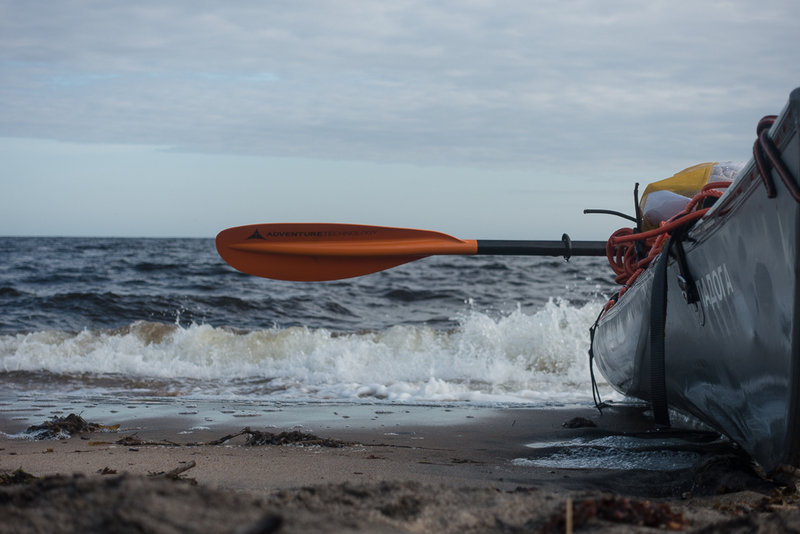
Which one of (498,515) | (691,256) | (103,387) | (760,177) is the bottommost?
(103,387)

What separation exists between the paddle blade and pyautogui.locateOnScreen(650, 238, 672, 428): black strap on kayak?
166 cm

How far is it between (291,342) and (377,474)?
5.25 metres

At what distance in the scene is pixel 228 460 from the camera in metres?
2.73

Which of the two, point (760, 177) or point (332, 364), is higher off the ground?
point (760, 177)

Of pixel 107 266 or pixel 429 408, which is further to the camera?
pixel 107 266

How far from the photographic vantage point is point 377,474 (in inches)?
96.0

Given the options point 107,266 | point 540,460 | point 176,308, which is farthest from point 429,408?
point 107,266

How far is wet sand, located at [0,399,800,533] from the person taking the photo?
123cm

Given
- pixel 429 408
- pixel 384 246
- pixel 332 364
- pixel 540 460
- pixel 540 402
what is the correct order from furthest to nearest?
pixel 332 364
pixel 540 402
pixel 429 408
pixel 384 246
pixel 540 460

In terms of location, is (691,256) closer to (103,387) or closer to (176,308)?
(103,387)

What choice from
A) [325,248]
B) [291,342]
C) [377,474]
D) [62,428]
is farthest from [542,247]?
[291,342]

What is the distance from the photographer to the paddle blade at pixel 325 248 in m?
4.30

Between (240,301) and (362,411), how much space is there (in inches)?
273

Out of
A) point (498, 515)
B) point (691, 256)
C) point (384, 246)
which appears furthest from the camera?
point (384, 246)
